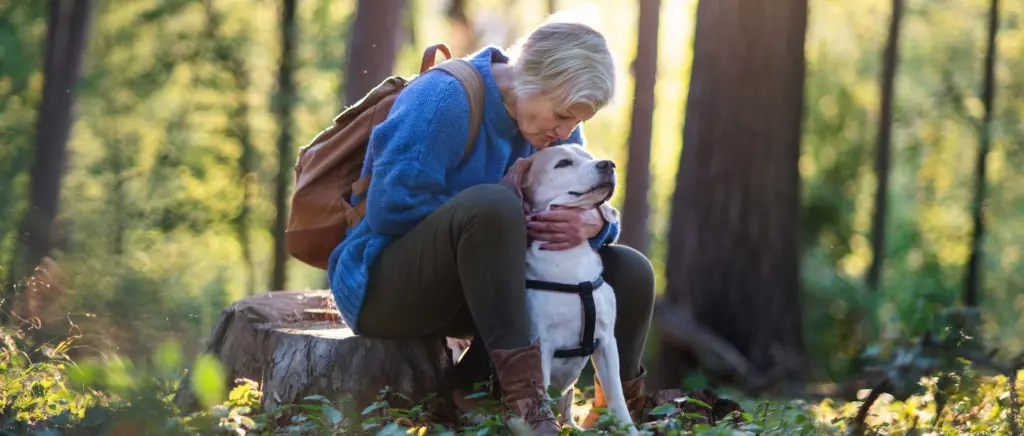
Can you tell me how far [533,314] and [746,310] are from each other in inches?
179

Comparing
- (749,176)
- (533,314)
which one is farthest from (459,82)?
(749,176)

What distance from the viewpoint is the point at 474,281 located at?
3.18 m

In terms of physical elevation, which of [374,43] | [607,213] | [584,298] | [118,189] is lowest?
[118,189]

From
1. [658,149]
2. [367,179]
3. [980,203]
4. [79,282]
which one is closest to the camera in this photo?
[367,179]

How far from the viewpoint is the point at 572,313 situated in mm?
3277

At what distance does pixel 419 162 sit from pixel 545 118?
0.47 metres

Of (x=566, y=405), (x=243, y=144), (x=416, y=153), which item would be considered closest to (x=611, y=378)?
(x=566, y=405)

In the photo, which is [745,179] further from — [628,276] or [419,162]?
[419,162]

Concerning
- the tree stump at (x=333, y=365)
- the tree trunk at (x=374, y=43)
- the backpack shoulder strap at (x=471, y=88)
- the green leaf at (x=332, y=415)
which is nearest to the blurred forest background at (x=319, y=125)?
the tree trunk at (x=374, y=43)

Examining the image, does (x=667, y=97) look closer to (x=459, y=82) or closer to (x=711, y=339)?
(x=711, y=339)

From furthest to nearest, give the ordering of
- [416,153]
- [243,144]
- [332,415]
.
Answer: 1. [243,144]
2. [416,153]
3. [332,415]

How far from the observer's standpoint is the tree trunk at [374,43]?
7.76m

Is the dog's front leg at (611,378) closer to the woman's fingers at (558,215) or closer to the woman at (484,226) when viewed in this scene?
the woman at (484,226)

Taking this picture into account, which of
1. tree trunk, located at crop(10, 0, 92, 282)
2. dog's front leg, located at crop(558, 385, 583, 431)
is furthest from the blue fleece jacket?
tree trunk, located at crop(10, 0, 92, 282)
